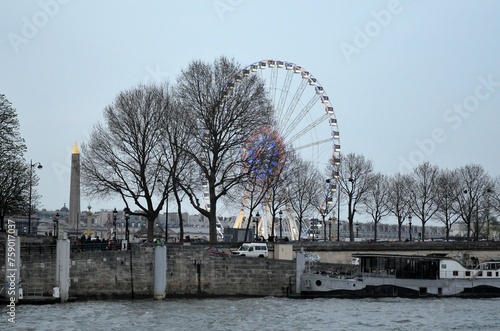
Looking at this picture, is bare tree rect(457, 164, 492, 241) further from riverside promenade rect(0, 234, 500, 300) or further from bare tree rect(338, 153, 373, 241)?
riverside promenade rect(0, 234, 500, 300)

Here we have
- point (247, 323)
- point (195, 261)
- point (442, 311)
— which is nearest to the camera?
point (247, 323)

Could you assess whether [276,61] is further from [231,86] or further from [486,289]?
[486,289]

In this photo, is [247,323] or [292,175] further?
[292,175]

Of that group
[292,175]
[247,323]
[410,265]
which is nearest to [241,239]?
[292,175]

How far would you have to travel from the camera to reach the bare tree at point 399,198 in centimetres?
10985

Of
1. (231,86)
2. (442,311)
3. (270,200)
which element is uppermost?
(231,86)

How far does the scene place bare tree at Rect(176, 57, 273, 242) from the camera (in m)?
81.1

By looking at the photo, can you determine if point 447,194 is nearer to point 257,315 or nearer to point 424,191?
point 424,191

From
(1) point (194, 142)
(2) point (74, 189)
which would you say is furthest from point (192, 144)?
(2) point (74, 189)

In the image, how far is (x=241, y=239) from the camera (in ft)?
284

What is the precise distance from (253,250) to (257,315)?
65.3 feet

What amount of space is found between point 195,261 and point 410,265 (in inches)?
618

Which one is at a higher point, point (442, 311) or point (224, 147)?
point (224, 147)

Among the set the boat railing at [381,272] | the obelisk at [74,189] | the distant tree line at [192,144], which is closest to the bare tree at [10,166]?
the distant tree line at [192,144]
